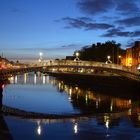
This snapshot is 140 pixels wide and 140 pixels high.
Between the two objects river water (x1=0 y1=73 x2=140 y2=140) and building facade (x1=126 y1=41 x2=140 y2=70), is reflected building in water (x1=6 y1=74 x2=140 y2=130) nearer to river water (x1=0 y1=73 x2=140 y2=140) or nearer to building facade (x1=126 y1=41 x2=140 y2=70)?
river water (x1=0 y1=73 x2=140 y2=140)

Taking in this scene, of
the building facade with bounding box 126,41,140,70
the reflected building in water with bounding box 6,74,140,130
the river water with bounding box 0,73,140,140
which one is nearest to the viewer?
the river water with bounding box 0,73,140,140

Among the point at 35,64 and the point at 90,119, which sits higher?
the point at 35,64

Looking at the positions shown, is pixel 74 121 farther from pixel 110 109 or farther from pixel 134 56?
pixel 134 56

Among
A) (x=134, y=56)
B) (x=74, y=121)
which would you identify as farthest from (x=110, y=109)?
(x=134, y=56)

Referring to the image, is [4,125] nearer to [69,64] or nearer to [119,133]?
[119,133]

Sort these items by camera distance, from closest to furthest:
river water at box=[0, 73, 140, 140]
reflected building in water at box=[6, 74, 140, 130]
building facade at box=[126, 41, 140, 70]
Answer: river water at box=[0, 73, 140, 140], reflected building in water at box=[6, 74, 140, 130], building facade at box=[126, 41, 140, 70]

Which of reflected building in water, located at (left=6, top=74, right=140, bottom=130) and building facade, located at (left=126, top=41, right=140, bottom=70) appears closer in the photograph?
reflected building in water, located at (left=6, top=74, right=140, bottom=130)

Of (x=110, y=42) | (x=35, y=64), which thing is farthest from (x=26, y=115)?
(x=110, y=42)

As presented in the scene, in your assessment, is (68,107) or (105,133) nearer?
(105,133)

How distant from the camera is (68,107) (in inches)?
2055

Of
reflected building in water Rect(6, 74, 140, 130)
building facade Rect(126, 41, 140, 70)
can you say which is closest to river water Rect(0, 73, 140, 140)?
reflected building in water Rect(6, 74, 140, 130)

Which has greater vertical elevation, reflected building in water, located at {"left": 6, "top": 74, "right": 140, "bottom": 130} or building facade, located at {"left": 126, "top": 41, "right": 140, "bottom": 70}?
building facade, located at {"left": 126, "top": 41, "right": 140, "bottom": 70}

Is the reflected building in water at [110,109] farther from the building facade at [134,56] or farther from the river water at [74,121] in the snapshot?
the building facade at [134,56]

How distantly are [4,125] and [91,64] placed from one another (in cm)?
4255
